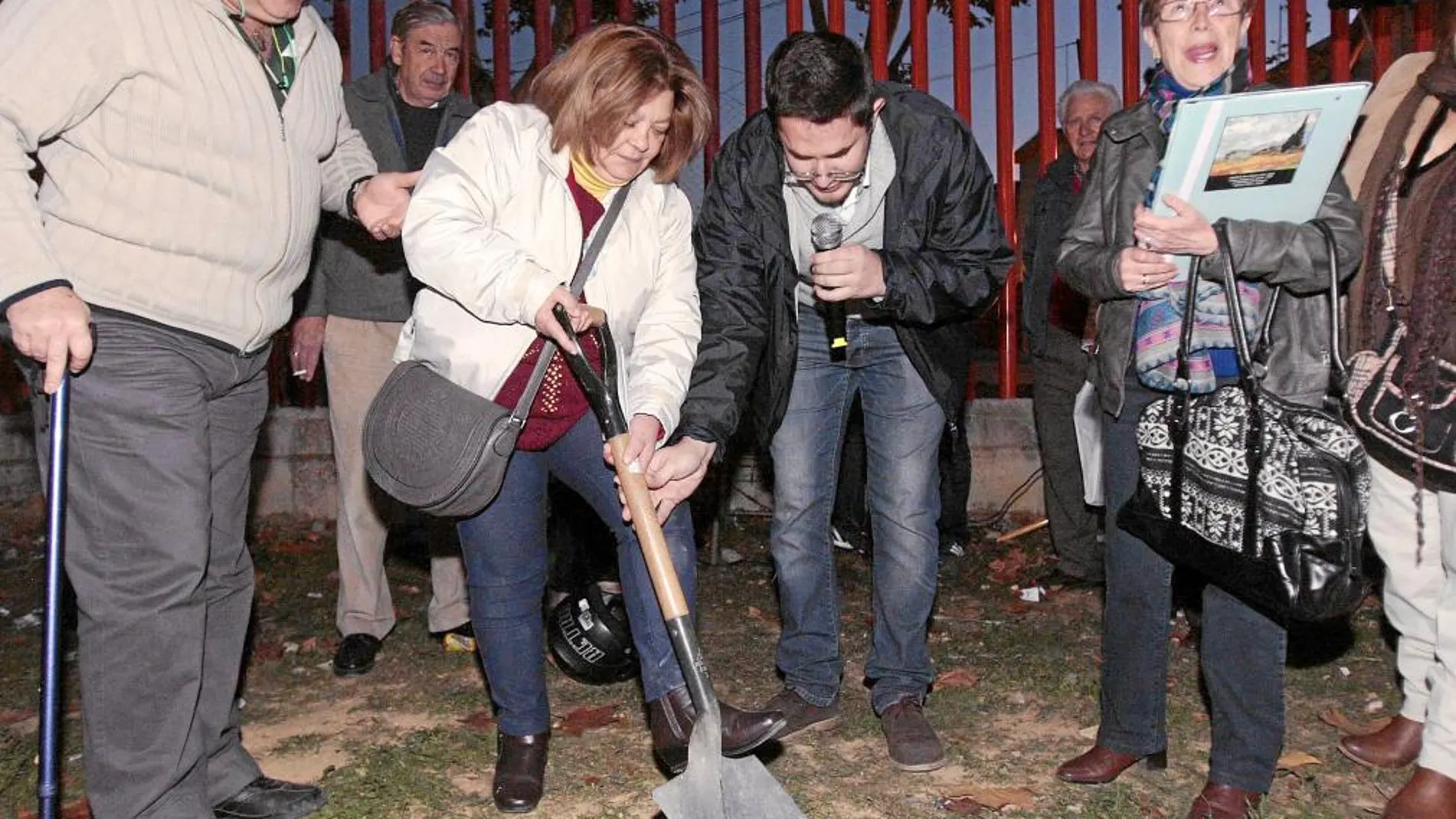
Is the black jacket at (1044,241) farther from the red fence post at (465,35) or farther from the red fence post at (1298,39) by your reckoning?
the red fence post at (465,35)

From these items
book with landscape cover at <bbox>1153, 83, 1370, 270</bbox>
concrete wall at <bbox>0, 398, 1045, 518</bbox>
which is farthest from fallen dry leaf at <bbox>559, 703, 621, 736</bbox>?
concrete wall at <bbox>0, 398, 1045, 518</bbox>

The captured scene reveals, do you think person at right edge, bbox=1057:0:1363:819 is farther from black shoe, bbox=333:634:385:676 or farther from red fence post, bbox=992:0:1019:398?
red fence post, bbox=992:0:1019:398

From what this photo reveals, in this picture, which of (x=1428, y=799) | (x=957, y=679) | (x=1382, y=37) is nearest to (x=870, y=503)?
(x=957, y=679)

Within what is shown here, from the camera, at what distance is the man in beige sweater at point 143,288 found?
2.88m

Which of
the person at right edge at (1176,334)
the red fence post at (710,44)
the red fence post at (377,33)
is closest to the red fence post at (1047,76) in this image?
the red fence post at (710,44)

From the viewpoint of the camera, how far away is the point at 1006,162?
728 cm

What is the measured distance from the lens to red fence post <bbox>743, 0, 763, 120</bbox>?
7465 millimetres

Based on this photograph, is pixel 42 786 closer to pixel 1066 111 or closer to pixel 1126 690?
pixel 1126 690

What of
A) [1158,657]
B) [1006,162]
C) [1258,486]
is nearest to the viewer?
[1258,486]

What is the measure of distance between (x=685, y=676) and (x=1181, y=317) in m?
1.45

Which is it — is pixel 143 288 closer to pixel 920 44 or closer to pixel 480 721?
pixel 480 721

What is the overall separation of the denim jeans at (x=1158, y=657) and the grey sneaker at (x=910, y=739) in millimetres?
483

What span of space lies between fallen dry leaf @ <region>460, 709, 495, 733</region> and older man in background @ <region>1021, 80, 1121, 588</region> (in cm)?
277

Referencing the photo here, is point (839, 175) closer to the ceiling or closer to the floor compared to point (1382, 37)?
closer to the floor
